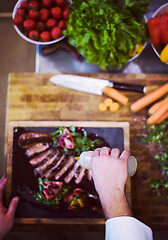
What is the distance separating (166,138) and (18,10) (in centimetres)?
83

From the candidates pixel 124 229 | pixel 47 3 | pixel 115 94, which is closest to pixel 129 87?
pixel 115 94

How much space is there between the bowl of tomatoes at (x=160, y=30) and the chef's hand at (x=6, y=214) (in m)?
0.85

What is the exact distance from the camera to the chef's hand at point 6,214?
3.25 feet

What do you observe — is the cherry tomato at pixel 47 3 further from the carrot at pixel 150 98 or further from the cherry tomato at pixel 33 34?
the carrot at pixel 150 98

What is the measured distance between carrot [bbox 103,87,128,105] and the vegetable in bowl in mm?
114

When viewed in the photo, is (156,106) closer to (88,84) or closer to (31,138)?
(88,84)

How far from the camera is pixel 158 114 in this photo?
3.46 ft

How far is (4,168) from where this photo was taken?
3.48 feet

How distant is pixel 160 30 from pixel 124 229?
0.74 metres

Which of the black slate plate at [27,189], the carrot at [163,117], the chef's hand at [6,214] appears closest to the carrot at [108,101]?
the black slate plate at [27,189]

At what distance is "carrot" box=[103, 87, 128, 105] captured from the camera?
1060mm

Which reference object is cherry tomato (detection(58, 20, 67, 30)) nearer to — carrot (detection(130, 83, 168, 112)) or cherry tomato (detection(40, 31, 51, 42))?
cherry tomato (detection(40, 31, 51, 42))

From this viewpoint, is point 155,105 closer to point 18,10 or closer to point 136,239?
point 136,239

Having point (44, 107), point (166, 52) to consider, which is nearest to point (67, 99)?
point (44, 107)
